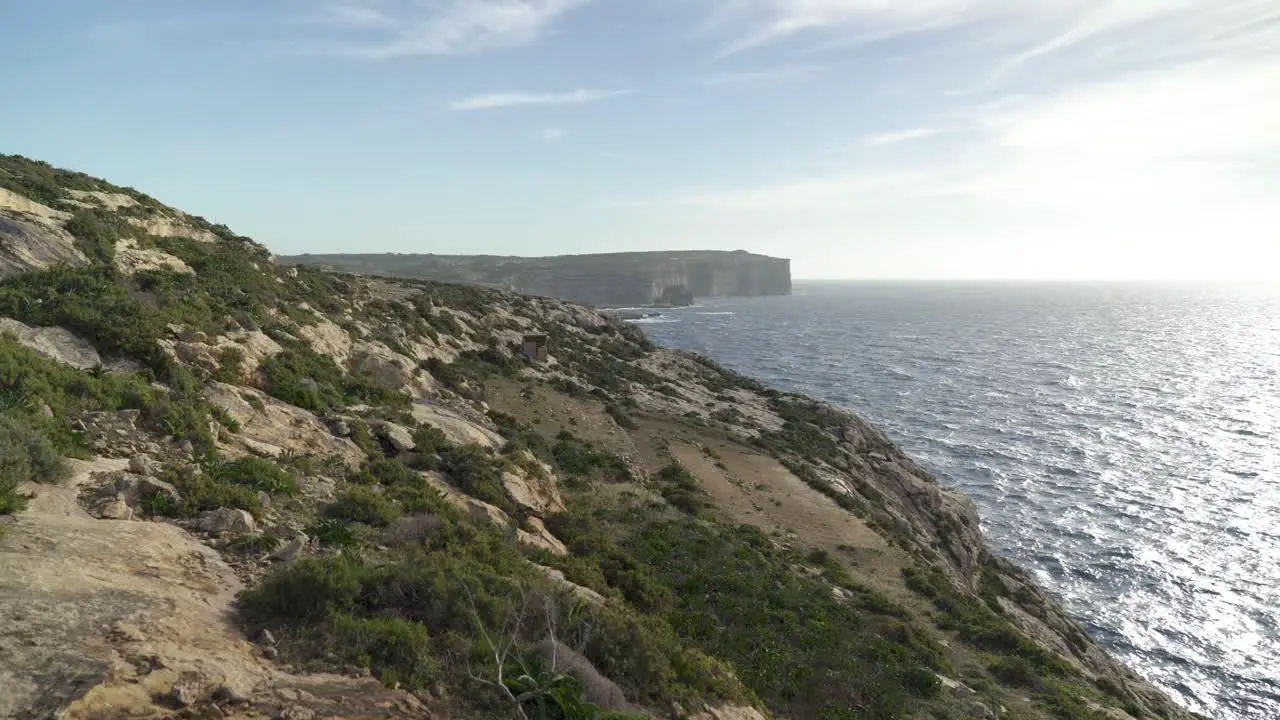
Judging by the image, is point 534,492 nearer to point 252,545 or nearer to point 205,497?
point 205,497

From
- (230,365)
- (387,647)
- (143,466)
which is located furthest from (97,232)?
(387,647)

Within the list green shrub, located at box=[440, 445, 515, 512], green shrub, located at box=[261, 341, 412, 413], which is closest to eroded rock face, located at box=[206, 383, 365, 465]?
green shrub, located at box=[261, 341, 412, 413]

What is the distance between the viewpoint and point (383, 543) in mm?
12727

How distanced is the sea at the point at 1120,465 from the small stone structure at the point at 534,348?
3237 cm

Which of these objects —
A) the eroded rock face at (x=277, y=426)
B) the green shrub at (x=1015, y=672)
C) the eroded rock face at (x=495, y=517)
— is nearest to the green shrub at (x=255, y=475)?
the eroded rock face at (x=277, y=426)

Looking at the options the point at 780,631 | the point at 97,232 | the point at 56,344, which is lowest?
the point at 780,631

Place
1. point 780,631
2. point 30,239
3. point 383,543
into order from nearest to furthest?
point 383,543
point 780,631
point 30,239

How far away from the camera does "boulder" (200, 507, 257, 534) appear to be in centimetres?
1136

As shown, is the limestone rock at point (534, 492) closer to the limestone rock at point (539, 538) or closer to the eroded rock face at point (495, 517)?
the limestone rock at point (539, 538)

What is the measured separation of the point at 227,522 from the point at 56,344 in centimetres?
896

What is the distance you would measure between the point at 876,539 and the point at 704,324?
130m

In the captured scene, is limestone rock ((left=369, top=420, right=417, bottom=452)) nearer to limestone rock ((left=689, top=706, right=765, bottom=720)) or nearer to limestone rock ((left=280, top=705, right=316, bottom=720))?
limestone rock ((left=689, top=706, right=765, bottom=720))

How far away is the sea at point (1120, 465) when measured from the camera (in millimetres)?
31297

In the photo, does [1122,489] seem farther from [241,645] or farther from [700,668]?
[241,645]
